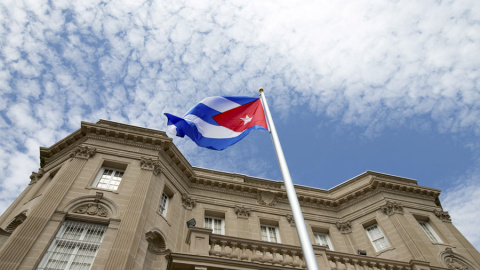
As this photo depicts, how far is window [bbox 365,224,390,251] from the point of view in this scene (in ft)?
63.3

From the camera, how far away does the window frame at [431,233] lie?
1939 cm

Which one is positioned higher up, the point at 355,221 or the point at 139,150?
the point at 139,150

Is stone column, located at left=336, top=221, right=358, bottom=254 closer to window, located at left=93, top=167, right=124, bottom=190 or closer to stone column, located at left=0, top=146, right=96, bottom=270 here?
window, located at left=93, top=167, right=124, bottom=190

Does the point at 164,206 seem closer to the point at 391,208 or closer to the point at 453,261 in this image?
the point at 391,208

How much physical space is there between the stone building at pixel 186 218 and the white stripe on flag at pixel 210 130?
3.93 metres

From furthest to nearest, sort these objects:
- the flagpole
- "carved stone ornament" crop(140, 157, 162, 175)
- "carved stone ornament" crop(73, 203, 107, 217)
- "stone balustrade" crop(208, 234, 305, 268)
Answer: "carved stone ornament" crop(140, 157, 162, 175) → "carved stone ornament" crop(73, 203, 107, 217) → "stone balustrade" crop(208, 234, 305, 268) → the flagpole

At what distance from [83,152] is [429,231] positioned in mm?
21483

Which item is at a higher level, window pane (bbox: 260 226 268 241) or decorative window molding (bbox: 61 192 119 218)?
window pane (bbox: 260 226 268 241)

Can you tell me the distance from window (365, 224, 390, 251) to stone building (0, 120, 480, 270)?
0.07m

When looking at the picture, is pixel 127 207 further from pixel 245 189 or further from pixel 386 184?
pixel 386 184

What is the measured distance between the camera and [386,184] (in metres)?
21.7

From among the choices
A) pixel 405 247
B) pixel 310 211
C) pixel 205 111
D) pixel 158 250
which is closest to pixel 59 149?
Result: pixel 158 250

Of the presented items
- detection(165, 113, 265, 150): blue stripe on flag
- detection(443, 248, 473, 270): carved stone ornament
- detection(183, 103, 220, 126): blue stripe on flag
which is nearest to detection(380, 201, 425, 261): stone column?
detection(443, 248, 473, 270): carved stone ornament

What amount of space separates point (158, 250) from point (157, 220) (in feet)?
5.36
